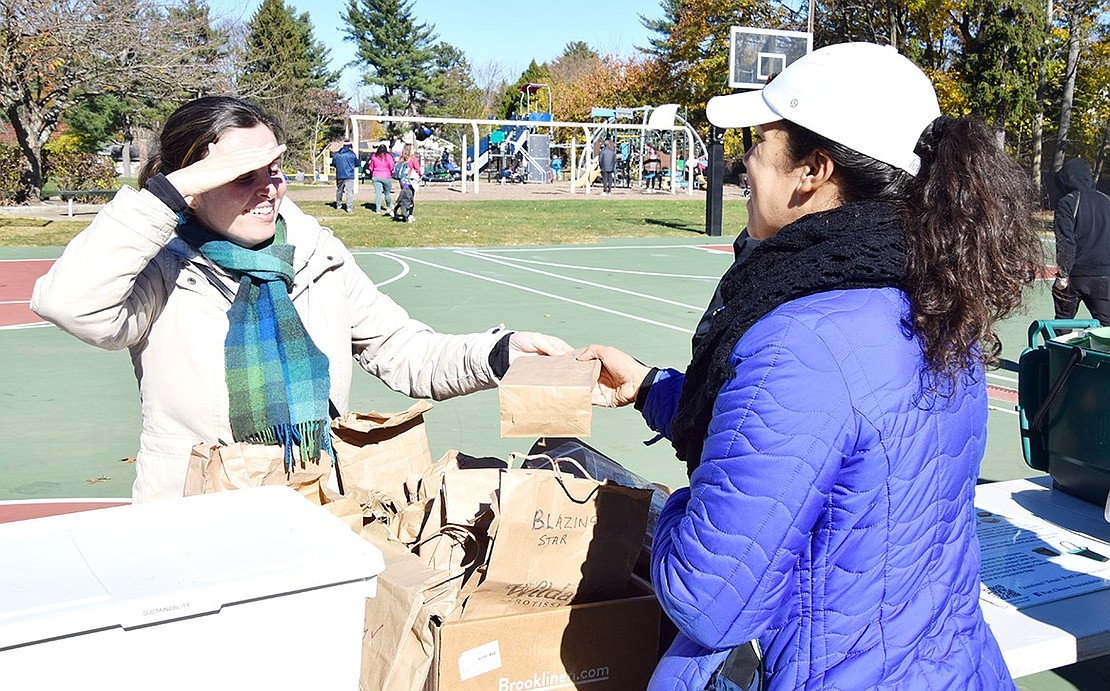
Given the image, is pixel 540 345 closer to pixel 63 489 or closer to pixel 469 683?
pixel 469 683

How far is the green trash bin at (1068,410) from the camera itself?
3297 mm

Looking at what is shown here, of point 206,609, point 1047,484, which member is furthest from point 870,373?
point 1047,484

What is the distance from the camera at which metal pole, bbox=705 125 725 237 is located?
20875mm

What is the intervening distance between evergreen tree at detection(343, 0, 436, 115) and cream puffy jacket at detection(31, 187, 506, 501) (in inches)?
2748

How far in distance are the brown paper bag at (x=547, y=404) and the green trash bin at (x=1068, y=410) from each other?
5.83 feet

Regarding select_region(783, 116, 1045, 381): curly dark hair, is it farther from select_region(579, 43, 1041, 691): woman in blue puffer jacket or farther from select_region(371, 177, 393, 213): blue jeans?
select_region(371, 177, 393, 213): blue jeans

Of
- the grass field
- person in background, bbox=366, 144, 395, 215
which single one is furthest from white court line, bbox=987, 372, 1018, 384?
person in background, bbox=366, 144, 395, 215

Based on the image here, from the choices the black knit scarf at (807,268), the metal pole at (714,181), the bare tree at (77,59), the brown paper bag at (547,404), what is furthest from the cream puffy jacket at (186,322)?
the bare tree at (77,59)

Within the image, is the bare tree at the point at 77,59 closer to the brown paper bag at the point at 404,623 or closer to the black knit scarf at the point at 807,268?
the brown paper bag at the point at 404,623

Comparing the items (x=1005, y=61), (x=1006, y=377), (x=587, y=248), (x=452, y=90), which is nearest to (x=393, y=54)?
(x=452, y=90)

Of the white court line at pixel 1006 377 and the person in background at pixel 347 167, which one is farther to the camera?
the person in background at pixel 347 167

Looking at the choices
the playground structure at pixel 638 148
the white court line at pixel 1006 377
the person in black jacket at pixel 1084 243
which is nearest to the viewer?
the person in black jacket at pixel 1084 243

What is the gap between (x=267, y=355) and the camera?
2770mm

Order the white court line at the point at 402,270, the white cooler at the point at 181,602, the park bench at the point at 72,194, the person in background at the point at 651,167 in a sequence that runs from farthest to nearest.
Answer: the person in background at the point at 651,167
the park bench at the point at 72,194
the white court line at the point at 402,270
the white cooler at the point at 181,602
